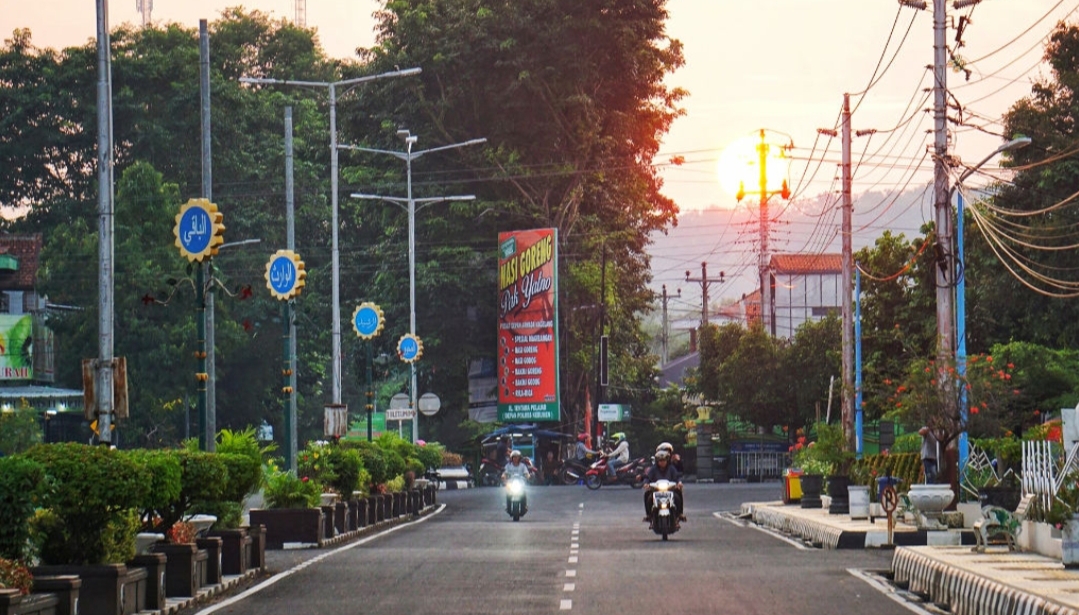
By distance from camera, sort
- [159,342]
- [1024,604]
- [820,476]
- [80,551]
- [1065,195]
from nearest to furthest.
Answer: [1024,604] → [80,551] → [820,476] → [1065,195] → [159,342]

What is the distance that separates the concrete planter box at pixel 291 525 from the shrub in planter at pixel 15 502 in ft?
54.2

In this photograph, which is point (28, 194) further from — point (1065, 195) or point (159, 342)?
point (1065, 195)

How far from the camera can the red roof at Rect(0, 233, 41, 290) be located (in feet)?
267

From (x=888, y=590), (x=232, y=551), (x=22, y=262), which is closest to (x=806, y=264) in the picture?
(x=22, y=262)

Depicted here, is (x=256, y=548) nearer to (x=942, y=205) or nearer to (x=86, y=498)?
(x=86, y=498)

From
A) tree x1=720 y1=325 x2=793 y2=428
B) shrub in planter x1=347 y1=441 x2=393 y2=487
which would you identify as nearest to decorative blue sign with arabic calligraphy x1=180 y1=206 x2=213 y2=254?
shrub in planter x1=347 y1=441 x2=393 y2=487

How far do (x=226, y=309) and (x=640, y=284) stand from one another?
801 inches

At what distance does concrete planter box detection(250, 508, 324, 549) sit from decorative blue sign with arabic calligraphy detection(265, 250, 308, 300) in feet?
23.6

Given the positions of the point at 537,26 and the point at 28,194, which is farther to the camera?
the point at 28,194

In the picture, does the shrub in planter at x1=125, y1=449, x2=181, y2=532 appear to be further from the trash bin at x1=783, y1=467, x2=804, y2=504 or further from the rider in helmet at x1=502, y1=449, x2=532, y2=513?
the trash bin at x1=783, y1=467, x2=804, y2=504

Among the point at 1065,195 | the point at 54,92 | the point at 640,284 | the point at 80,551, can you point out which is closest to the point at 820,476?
the point at 1065,195

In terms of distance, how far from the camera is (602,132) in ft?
284

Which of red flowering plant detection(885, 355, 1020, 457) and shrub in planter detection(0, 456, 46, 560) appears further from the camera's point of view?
red flowering plant detection(885, 355, 1020, 457)

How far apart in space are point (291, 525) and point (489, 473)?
49.4m
